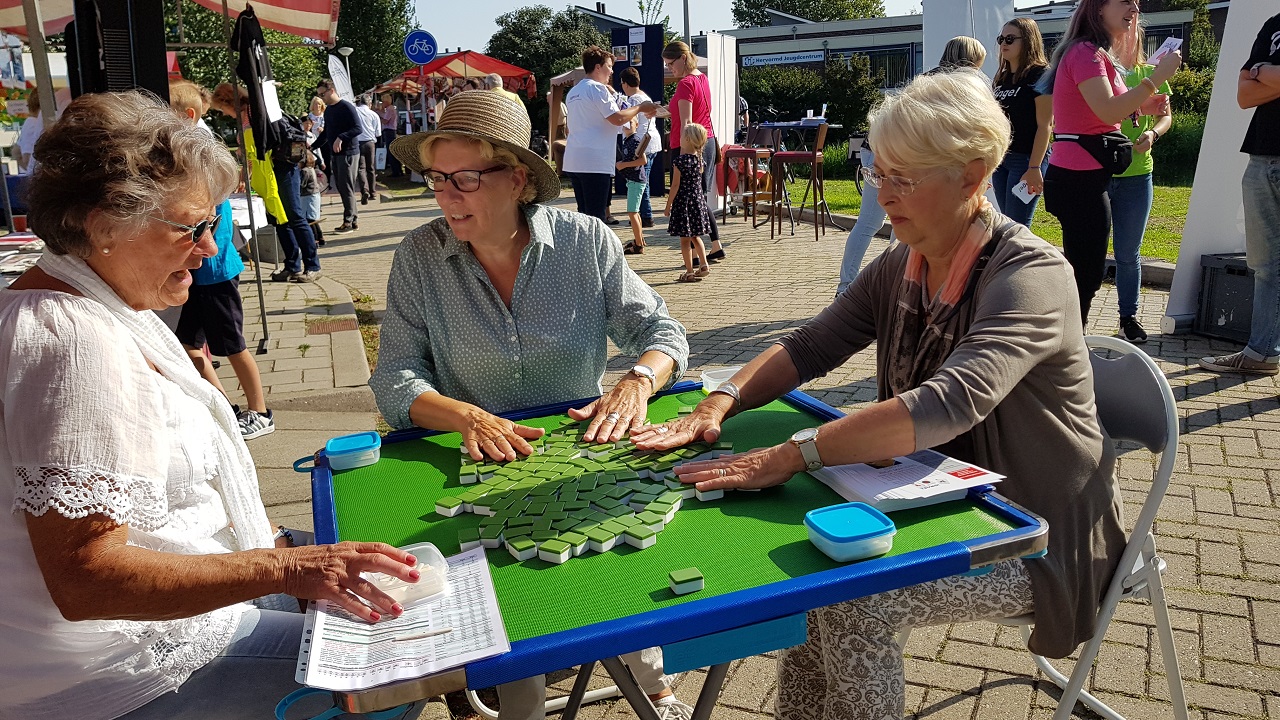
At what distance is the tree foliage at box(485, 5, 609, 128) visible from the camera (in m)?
40.0

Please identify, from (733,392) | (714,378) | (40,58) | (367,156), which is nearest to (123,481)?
(733,392)

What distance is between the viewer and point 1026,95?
5797 mm

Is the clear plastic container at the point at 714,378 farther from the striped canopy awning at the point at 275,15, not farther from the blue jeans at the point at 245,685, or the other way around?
the striped canopy awning at the point at 275,15

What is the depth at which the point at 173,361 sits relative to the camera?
6.14 feet

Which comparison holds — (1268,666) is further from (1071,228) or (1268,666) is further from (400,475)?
(1071,228)

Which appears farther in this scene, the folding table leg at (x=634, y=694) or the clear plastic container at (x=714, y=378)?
the clear plastic container at (x=714, y=378)

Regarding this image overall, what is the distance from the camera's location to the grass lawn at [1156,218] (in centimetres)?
904

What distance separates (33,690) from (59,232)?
0.83 m

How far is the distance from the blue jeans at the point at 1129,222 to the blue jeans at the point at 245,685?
561 cm

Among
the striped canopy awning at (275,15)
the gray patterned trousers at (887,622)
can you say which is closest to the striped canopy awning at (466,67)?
the striped canopy awning at (275,15)

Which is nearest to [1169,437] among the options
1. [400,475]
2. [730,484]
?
[730,484]

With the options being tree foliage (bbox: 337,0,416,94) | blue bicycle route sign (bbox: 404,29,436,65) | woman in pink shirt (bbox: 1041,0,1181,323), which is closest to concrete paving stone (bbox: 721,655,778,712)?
woman in pink shirt (bbox: 1041,0,1181,323)

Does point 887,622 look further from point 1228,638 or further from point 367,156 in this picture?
point 367,156

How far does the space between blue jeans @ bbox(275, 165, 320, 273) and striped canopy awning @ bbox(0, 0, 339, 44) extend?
1.56 metres
